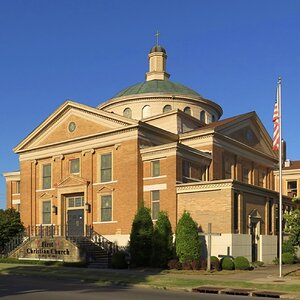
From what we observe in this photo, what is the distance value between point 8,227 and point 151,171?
47.2 feet

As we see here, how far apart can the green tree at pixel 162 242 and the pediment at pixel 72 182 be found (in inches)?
410

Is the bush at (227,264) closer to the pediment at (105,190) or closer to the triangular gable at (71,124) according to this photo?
the pediment at (105,190)

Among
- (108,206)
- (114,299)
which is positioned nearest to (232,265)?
(108,206)

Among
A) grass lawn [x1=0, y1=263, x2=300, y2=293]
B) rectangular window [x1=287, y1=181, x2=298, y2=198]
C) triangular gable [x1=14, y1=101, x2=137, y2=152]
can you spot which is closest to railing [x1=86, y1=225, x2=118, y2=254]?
grass lawn [x1=0, y1=263, x2=300, y2=293]

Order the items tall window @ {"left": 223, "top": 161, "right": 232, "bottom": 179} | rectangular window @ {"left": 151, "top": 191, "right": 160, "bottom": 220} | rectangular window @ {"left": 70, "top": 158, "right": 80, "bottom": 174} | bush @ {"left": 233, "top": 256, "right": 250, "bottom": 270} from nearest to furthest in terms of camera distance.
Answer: bush @ {"left": 233, "top": 256, "right": 250, "bottom": 270} → rectangular window @ {"left": 151, "top": 191, "right": 160, "bottom": 220} → rectangular window @ {"left": 70, "top": 158, "right": 80, "bottom": 174} → tall window @ {"left": 223, "top": 161, "right": 232, "bottom": 179}

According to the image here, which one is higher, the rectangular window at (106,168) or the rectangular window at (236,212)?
the rectangular window at (106,168)

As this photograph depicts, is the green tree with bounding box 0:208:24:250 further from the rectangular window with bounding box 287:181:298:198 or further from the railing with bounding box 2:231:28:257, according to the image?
the rectangular window with bounding box 287:181:298:198

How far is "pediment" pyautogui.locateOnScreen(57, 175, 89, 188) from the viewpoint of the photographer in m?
44.0

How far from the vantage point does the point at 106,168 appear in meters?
42.8

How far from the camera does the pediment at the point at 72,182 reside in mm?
43969

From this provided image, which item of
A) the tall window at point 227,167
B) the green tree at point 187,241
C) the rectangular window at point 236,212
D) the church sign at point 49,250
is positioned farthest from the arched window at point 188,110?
Answer: the green tree at point 187,241

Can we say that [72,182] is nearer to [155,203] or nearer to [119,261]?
[155,203]

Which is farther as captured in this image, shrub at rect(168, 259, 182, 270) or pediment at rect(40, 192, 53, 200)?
pediment at rect(40, 192, 53, 200)

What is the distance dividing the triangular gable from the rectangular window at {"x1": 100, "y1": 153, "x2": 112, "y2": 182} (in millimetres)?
2136
